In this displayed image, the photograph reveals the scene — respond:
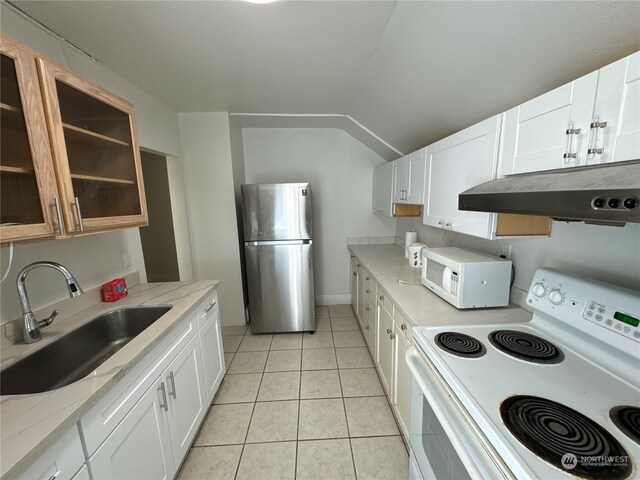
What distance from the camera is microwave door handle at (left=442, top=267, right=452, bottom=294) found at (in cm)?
147

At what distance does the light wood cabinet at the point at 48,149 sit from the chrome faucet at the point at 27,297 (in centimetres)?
17

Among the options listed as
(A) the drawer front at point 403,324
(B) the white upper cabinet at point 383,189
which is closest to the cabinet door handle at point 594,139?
(A) the drawer front at point 403,324

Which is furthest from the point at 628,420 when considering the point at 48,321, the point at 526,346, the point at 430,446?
the point at 48,321

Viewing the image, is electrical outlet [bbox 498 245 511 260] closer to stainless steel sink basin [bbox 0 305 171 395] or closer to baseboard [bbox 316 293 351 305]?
stainless steel sink basin [bbox 0 305 171 395]

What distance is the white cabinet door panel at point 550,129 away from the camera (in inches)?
32.0

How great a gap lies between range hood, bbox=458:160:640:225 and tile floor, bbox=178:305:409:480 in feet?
5.15

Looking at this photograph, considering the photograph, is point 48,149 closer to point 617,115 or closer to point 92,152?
point 92,152

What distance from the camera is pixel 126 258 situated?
6.39 ft

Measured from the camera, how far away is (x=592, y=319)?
0.93 m

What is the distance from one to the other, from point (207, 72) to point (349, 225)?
227cm

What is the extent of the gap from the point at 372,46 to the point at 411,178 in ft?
3.28

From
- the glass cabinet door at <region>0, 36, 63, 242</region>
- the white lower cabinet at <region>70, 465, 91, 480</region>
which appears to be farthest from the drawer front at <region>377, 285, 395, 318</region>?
the glass cabinet door at <region>0, 36, 63, 242</region>

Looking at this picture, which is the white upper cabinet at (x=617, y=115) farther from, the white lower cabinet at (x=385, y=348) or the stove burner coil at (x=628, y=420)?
the white lower cabinet at (x=385, y=348)

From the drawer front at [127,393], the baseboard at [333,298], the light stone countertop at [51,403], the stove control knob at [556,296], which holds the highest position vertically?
the stove control knob at [556,296]
